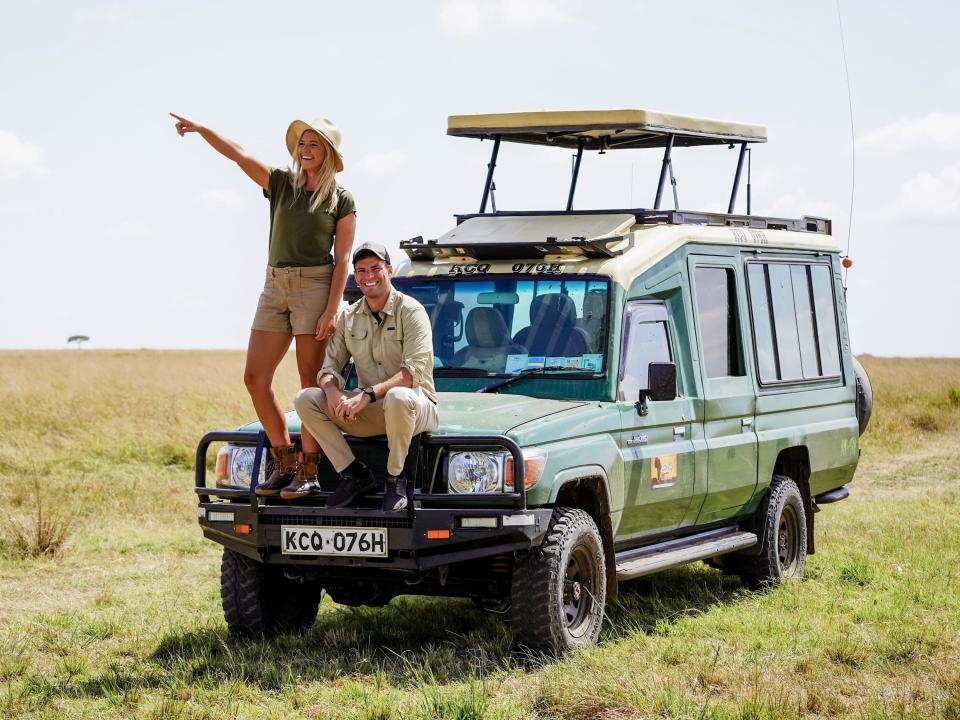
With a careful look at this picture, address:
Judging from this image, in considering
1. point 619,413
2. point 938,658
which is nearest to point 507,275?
point 619,413

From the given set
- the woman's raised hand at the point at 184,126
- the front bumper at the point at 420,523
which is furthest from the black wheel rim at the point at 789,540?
the woman's raised hand at the point at 184,126

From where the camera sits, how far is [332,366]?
683 centimetres

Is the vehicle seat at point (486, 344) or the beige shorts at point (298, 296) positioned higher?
the beige shorts at point (298, 296)

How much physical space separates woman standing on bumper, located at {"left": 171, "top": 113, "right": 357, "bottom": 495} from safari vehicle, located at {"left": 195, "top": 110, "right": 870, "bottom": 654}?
26cm

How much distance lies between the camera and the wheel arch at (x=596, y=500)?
6.93 metres

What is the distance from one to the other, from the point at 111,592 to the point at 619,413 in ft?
11.9

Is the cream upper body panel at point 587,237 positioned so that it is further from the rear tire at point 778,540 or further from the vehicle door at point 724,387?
the rear tire at point 778,540

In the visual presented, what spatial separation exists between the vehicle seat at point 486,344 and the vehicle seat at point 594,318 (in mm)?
358

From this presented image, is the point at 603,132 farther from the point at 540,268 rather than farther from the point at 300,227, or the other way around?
the point at 300,227

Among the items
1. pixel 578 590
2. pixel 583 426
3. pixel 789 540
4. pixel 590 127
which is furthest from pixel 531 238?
pixel 789 540

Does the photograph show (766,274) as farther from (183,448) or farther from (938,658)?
(183,448)

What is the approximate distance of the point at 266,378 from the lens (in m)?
6.91

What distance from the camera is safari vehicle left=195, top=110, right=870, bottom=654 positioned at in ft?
21.3

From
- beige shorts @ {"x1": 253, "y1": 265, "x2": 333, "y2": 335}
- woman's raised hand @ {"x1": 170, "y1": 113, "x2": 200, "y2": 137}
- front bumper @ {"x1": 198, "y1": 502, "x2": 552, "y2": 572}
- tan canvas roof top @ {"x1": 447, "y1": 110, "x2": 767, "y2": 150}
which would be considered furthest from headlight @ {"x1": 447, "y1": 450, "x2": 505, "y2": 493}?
tan canvas roof top @ {"x1": 447, "y1": 110, "x2": 767, "y2": 150}
